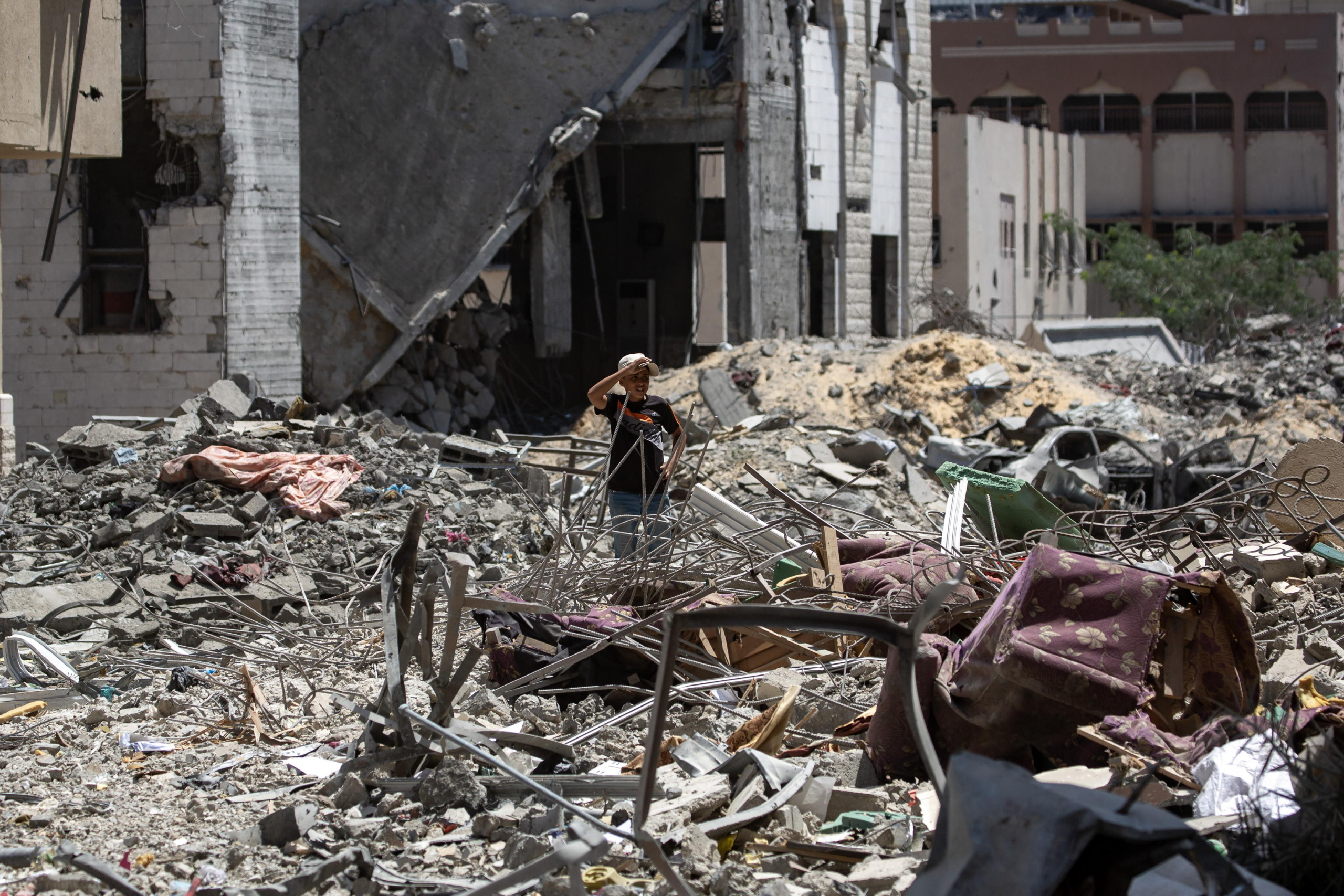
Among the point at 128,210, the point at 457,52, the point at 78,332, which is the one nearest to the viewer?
the point at 78,332

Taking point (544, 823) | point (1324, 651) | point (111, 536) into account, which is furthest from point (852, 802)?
point (111, 536)

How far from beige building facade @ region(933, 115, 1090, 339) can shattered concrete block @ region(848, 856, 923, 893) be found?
2172 centimetres

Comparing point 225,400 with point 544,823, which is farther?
point 225,400

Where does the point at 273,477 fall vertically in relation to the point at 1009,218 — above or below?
below

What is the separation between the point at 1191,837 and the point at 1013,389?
44.1 feet

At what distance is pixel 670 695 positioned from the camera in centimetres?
489

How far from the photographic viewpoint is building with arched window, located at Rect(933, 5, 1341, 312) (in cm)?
→ 3822

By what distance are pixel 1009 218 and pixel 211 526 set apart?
28278 millimetres

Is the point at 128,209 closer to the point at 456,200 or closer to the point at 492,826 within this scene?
the point at 456,200

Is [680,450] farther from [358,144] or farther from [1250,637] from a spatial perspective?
[358,144]

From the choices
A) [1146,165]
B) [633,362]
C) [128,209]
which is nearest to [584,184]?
[128,209]

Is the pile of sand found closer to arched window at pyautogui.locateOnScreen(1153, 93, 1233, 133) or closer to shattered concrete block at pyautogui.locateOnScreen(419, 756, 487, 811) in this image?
shattered concrete block at pyautogui.locateOnScreen(419, 756, 487, 811)

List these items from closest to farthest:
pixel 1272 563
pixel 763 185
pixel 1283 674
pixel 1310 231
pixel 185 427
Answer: pixel 1283 674, pixel 1272 563, pixel 185 427, pixel 763 185, pixel 1310 231

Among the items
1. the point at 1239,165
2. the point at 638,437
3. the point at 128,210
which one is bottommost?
the point at 638,437
